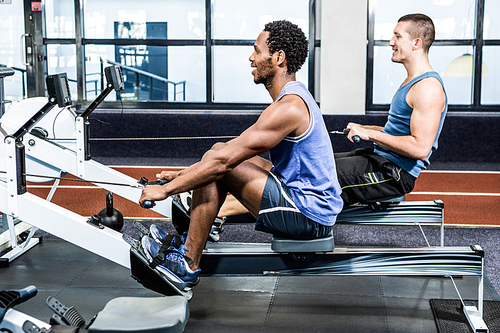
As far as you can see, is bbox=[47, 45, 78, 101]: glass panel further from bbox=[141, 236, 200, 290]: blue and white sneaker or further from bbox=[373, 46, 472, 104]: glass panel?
bbox=[141, 236, 200, 290]: blue and white sneaker

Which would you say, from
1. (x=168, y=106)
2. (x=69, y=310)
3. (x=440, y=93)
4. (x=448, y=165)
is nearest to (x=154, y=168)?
(x=168, y=106)

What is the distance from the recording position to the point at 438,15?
6.05 metres

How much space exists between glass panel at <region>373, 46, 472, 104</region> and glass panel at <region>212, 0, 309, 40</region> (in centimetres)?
99

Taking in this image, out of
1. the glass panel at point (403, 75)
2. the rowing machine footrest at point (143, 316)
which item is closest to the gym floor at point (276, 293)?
the rowing machine footrest at point (143, 316)

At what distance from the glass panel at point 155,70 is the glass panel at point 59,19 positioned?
36 cm

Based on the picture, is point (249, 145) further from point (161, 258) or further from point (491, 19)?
point (491, 19)

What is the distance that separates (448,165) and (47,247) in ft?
13.9

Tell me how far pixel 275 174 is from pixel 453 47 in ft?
15.6

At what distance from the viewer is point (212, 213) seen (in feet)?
6.62

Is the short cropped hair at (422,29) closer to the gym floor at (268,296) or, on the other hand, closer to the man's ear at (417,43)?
the man's ear at (417,43)

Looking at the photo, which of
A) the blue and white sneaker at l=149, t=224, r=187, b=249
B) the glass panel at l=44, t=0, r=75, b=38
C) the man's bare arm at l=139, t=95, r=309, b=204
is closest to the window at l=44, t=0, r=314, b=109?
the glass panel at l=44, t=0, r=75, b=38

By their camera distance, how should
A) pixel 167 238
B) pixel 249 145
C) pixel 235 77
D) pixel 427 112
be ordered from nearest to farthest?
pixel 249 145 → pixel 167 238 → pixel 427 112 → pixel 235 77

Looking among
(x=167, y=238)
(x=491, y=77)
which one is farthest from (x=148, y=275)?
(x=491, y=77)

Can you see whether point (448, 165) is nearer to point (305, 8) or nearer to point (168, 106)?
point (305, 8)
